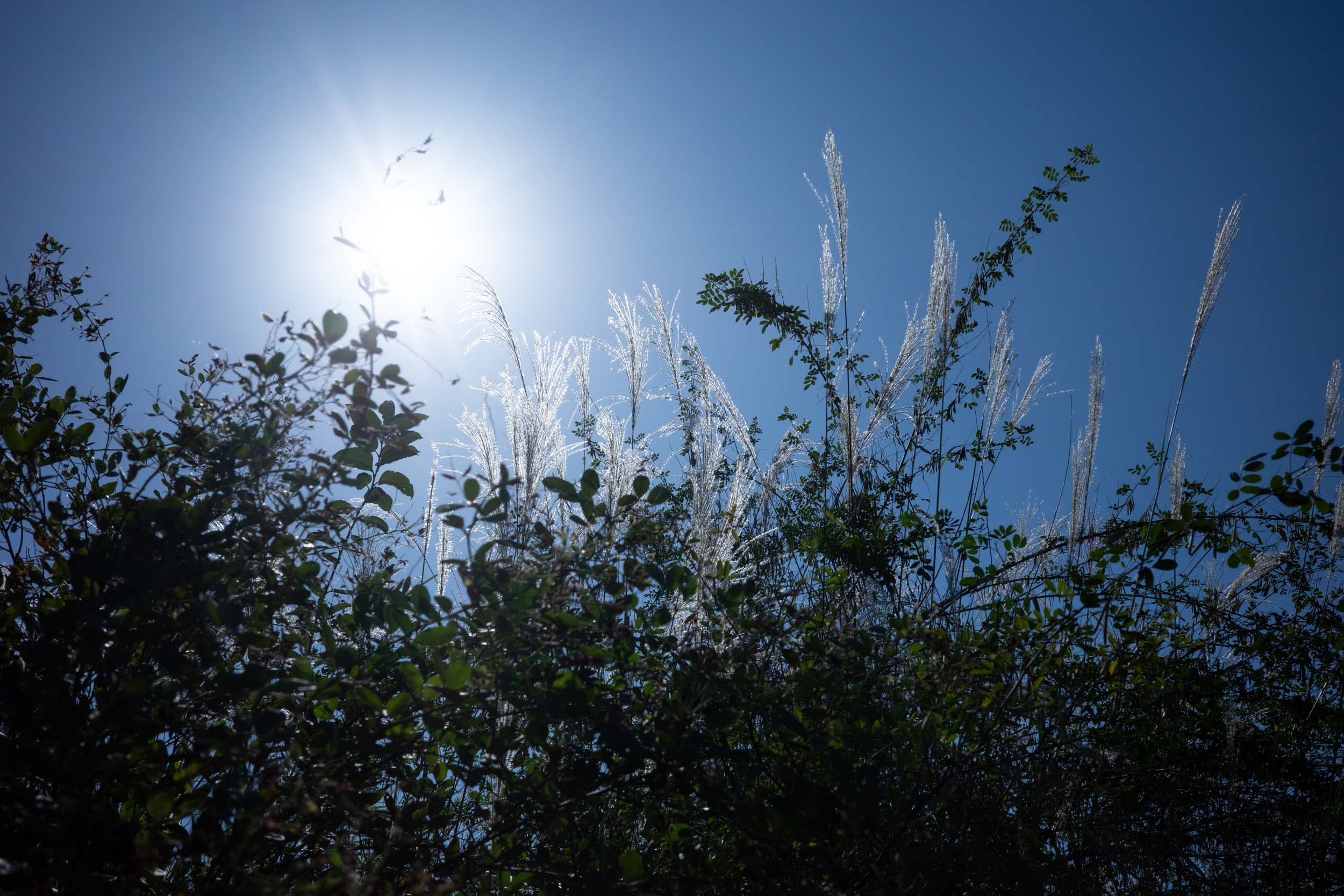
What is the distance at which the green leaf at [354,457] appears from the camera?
1.24 metres

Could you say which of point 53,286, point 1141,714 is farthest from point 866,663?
point 53,286

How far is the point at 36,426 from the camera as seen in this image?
116 cm

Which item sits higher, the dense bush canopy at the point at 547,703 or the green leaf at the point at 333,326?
the green leaf at the point at 333,326

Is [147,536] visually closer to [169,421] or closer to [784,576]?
[169,421]

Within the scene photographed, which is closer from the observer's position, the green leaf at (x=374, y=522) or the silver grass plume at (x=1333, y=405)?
the green leaf at (x=374, y=522)

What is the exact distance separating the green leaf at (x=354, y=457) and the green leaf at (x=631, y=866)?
0.79 m

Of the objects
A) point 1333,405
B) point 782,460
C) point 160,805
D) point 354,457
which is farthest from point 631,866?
point 1333,405

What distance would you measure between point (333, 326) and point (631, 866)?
3.23ft

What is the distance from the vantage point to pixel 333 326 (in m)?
1.20

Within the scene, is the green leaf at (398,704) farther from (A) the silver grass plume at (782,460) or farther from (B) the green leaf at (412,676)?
(A) the silver grass plume at (782,460)

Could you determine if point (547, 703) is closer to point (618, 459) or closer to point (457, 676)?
point (457, 676)

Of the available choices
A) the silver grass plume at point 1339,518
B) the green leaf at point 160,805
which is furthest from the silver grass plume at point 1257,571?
the green leaf at point 160,805

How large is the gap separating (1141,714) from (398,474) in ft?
6.18

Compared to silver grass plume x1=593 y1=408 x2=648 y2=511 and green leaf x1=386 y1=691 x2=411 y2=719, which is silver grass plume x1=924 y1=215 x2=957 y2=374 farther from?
green leaf x1=386 y1=691 x2=411 y2=719
